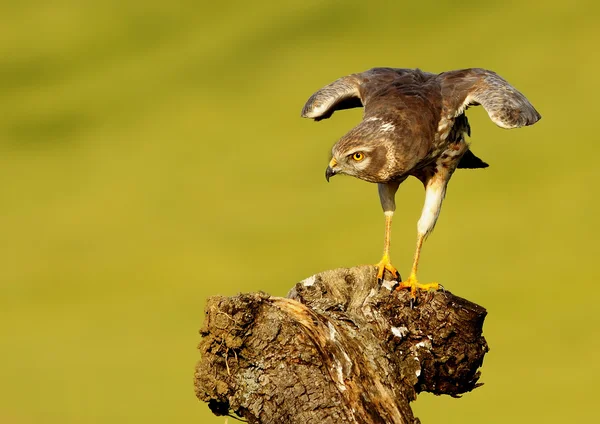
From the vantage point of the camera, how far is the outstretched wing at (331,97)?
9.98 metres

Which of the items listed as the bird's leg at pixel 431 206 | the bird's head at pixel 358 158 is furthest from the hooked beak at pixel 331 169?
the bird's leg at pixel 431 206

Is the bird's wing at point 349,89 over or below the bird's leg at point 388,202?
over

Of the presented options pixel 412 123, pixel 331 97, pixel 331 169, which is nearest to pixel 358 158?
pixel 331 169

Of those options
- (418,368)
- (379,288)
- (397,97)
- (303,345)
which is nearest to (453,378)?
(418,368)

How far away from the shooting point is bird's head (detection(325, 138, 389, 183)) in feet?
27.8

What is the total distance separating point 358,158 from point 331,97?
5.40ft

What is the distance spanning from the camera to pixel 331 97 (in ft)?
32.8

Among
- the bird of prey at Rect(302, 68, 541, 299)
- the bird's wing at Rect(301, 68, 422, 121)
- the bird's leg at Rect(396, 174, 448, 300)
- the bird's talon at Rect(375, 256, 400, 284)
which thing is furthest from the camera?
the bird's wing at Rect(301, 68, 422, 121)

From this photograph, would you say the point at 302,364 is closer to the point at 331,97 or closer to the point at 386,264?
the point at 386,264

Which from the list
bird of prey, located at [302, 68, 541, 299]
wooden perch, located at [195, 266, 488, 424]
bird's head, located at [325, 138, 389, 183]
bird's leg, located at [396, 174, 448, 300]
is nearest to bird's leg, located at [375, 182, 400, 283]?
bird of prey, located at [302, 68, 541, 299]

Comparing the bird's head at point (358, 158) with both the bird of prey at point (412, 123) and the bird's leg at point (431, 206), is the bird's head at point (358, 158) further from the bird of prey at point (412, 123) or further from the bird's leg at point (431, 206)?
the bird's leg at point (431, 206)

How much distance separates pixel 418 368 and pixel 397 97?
9.28ft

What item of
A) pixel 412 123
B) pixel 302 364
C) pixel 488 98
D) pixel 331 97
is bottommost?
pixel 302 364

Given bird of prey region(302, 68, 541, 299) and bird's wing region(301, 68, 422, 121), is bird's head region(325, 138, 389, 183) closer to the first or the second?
bird of prey region(302, 68, 541, 299)
